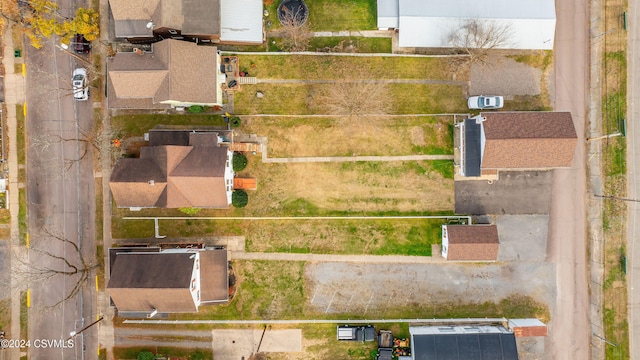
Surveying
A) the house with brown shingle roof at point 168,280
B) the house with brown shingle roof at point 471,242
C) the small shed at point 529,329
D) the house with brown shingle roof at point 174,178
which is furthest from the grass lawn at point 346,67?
the small shed at point 529,329

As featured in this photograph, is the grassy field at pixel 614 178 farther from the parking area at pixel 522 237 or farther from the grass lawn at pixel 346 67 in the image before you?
the grass lawn at pixel 346 67

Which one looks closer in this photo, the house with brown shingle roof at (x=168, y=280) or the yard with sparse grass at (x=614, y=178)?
the house with brown shingle roof at (x=168, y=280)

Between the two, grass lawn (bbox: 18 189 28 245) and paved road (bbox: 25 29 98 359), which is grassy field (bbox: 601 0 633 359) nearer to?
paved road (bbox: 25 29 98 359)

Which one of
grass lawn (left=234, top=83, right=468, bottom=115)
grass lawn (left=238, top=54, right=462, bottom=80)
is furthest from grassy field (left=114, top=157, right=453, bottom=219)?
grass lawn (left=238, top=54, right=462, bottom=80)

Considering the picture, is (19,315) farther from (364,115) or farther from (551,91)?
(551,91)

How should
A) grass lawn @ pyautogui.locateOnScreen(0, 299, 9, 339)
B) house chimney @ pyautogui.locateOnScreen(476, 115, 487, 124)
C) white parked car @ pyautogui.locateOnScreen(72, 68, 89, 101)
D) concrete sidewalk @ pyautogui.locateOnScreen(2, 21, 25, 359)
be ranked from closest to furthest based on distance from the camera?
house chimney @ pyautogui.locateOnScreen(476, 115, 487, 124) < white parked car @ pyautogui.locateOnScreen(72, 68, 89, 101) < concrete sidewalk @ pyautogui.locateOnScreen(2, 21, 25, 359) < grass lawn @ pyautogui.locateOnScreen(0, 299, 9, 339)
